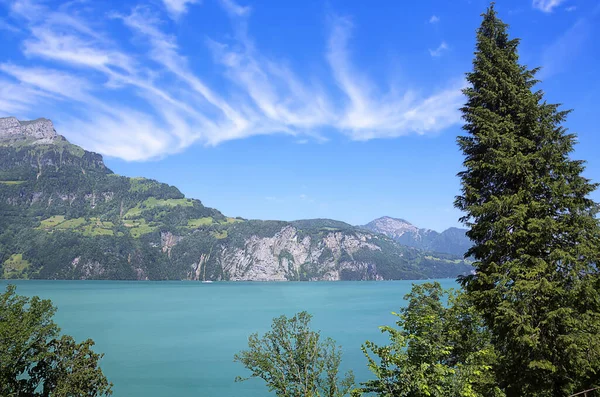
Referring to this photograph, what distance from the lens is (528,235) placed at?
12.9 meters

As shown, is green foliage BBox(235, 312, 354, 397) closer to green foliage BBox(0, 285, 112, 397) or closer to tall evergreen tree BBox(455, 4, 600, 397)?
tall evergreen tree BBox(455, 4, 600, 397)

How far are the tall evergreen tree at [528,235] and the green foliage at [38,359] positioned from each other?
77.6ft

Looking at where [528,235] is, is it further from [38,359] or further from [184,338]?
[184,338]

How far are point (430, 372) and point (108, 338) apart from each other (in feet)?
254

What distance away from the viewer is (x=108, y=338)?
74125mm

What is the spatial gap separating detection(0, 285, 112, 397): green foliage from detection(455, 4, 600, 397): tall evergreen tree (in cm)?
2366

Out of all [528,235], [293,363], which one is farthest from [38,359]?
[528,235]

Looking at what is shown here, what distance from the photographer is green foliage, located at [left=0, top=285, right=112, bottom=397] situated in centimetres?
2316

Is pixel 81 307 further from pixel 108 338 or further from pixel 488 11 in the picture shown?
pixel 488 11

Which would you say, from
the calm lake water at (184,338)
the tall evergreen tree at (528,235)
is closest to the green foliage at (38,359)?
the calm lake water at (184,338)

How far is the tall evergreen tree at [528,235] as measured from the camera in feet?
38.8

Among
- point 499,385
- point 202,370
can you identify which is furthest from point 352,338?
point 499,385

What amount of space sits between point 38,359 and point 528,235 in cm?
2754

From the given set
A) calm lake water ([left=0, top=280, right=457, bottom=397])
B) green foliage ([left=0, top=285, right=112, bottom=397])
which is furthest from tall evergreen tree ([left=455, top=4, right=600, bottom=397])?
calm lake water ([left=0, top=280, right=457, bottom=397])
